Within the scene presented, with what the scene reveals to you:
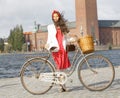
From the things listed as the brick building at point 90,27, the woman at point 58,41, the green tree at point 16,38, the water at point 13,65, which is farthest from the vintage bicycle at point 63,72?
the green tree at point 16,38

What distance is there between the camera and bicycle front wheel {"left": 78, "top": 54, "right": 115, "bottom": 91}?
23.2ft

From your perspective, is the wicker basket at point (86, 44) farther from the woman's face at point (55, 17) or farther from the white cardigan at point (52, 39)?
the woman's face at point (55, 17)

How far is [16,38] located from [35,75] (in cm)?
12561

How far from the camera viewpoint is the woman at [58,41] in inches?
283

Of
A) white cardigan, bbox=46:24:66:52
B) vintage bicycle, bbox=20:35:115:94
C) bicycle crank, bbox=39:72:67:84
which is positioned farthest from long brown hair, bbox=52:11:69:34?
bicycle crank, bbox=39:72:67:84

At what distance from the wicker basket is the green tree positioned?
408ft

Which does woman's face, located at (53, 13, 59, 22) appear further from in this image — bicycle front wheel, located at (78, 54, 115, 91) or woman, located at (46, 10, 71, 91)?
bicycle front wheel, located at (78, 54, 115, 91)

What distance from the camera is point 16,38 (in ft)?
433

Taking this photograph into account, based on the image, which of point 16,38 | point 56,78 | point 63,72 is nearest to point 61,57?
point 63,72

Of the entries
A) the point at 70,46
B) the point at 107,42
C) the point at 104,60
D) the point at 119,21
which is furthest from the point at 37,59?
the point at 119,21

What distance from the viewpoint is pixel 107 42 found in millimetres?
138250

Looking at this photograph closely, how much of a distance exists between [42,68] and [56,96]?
0.63 metres

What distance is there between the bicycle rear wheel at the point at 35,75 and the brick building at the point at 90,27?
94.6 m

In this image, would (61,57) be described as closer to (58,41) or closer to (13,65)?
(58,41)
